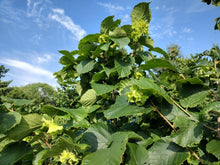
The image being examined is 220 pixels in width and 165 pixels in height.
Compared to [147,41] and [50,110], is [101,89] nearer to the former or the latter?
[50,110]

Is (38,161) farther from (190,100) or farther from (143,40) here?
(143,40)

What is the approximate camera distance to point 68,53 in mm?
1196

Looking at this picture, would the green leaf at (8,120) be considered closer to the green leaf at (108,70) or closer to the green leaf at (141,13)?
the green leaf at (108,70)

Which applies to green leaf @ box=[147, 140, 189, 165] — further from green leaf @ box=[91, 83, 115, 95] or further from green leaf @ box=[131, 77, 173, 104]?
green leaf @ box=[91, 83, 115, 95]

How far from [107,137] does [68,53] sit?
2.44 ft

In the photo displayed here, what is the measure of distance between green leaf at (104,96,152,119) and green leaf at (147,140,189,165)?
0.18 m

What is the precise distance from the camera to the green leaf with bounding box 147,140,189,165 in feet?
2.19

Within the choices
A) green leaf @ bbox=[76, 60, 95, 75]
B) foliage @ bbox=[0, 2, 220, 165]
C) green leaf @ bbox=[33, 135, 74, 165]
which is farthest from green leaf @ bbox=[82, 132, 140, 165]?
→ green leaf @ bbox=[76, 60, 95, 75]

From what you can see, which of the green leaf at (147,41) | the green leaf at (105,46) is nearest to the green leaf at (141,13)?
the green leaf at (147,41)

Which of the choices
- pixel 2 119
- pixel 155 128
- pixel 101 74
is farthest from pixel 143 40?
pixel 2 119

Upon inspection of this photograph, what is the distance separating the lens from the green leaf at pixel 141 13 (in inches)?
39.7

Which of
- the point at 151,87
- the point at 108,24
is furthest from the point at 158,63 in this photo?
the point at 108,24

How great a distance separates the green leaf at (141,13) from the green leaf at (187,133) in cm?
73

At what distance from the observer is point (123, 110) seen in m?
0.76
